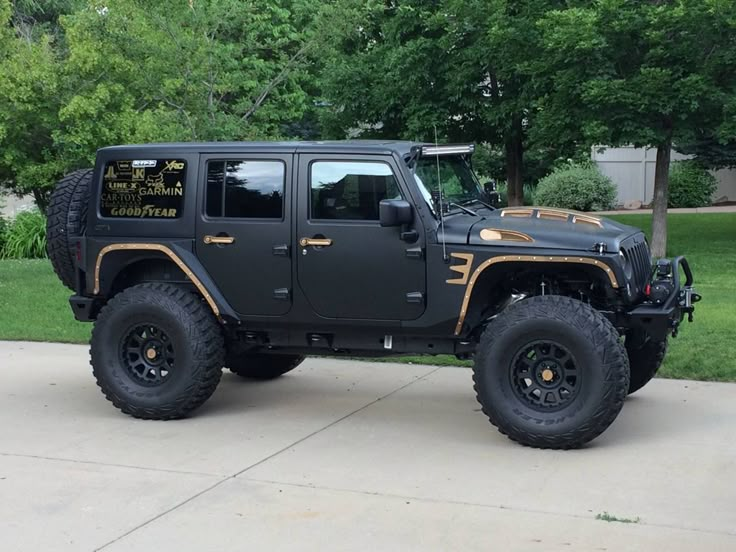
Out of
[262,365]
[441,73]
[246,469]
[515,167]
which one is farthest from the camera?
[515,167]

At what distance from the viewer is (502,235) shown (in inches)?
269

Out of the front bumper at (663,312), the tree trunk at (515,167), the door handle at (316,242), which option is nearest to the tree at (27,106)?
the door handle at (316,242)

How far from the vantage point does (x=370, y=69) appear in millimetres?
20031

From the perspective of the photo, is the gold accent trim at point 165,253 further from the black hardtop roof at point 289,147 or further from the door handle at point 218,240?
the black hardtop roof at point 289,147

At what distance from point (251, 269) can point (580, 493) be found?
2.80 meters

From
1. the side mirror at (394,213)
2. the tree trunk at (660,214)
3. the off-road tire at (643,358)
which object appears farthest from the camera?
the tree trunk at (660,214)

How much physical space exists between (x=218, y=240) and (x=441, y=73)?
12.2 m

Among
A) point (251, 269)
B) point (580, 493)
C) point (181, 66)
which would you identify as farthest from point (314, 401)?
point (181, 66)

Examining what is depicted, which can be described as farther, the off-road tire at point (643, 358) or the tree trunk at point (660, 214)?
the tree trunk at point (660, 214)

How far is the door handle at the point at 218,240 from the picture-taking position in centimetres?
740

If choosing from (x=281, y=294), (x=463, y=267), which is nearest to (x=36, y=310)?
(x=281, y=294)

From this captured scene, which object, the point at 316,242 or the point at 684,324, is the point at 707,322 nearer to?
the point at 684,324

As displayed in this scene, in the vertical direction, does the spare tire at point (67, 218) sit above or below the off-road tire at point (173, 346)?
above

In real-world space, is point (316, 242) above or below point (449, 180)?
below
